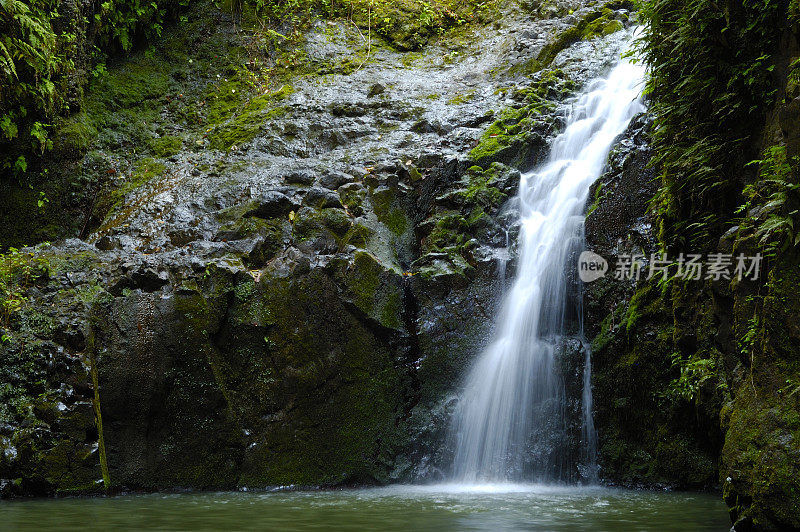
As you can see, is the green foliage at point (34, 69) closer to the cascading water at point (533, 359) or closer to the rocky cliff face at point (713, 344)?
the cascading water at point (533, 359)

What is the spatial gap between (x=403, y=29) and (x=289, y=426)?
9.87 m

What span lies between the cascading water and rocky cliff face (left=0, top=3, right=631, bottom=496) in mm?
279

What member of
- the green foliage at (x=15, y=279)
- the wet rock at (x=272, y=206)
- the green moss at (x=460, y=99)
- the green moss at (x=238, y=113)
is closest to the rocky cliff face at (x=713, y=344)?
the green moss at (x=460, y=99)

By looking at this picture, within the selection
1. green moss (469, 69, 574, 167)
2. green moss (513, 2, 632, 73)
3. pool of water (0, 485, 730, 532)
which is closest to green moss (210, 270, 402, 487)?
pool of water (0, 485, 730, 532)

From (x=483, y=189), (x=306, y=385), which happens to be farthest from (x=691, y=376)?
(x=306, y=385)

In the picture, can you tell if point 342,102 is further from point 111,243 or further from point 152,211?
point 111,243

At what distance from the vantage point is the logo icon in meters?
7.61

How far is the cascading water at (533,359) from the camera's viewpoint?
703 cm

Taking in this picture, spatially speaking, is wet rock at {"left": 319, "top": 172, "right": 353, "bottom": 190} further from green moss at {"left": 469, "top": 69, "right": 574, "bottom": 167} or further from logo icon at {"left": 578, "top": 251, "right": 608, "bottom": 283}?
logo icon at {"left": 578, "top": 251, "right": 608, "bottom": 283}

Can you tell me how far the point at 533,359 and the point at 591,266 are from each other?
4.70ft

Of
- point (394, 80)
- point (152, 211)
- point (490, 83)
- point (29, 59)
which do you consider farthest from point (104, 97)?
point (490, 83)

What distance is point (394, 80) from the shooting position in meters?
12.0

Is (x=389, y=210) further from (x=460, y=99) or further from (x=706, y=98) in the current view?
(x=706, y=98)

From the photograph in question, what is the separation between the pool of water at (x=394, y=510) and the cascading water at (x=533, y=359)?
40cm
